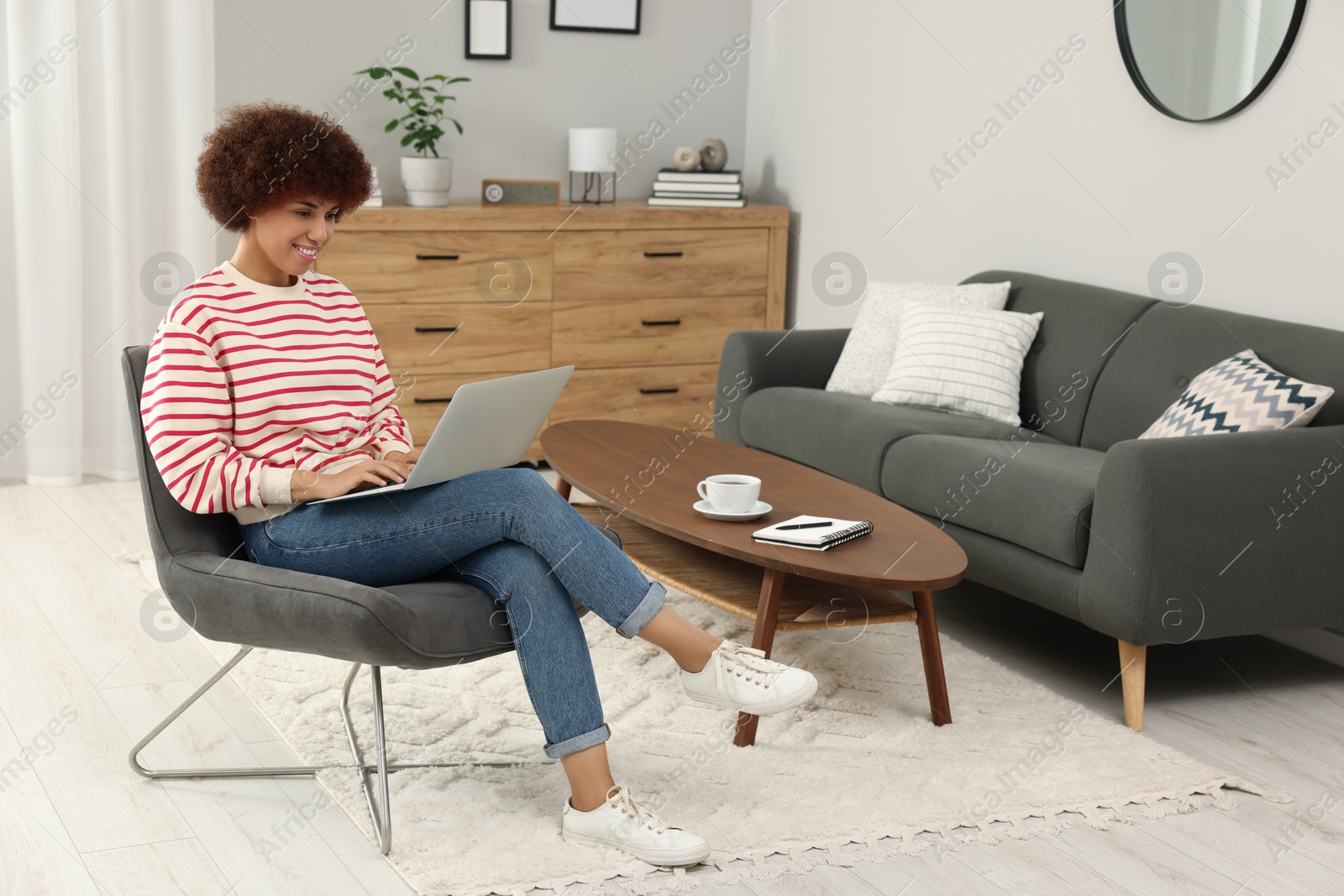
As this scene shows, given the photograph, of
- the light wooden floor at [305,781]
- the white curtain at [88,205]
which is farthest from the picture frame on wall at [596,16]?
the light wooden floor at [305,781]

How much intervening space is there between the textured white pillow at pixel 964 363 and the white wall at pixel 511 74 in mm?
1973

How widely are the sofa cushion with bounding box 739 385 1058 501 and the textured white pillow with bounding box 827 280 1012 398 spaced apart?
2.9 inches

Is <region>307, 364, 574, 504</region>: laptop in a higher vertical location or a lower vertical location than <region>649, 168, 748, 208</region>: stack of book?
lower

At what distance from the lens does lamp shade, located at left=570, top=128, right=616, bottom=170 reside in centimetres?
480

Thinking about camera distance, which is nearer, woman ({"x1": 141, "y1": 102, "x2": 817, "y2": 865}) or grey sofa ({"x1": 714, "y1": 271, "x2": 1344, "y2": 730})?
woman ({"x1": 141, "y1": 102, "x2": 817, "y2": 865})

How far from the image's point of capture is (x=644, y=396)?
489 cm

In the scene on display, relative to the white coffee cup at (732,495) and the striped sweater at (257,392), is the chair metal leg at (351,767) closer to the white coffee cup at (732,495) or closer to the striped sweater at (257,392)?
the striped sweater at (257,392)

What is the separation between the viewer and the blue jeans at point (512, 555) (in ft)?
6.58

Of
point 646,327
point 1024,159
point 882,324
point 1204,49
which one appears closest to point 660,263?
point 646,327

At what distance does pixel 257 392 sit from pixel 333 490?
0.69 ft

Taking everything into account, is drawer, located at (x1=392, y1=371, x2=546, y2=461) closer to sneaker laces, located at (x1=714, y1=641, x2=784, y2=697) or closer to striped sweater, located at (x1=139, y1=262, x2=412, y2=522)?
striped sweater, located at (x1=139, y1=262, x2=412, y2=522)

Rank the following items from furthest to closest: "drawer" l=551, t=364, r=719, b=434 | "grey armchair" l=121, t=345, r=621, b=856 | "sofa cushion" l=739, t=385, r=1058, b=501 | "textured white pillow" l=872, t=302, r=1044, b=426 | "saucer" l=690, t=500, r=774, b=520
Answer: "drawer" l=551, t=364, r=719, b=434 → "textured white pillow" l=872, t=302, r=1044, b=426 → "sofa cushion" l=739, t=385, r=1058, b=501 → "saucer" l=690, t=500, r=774, b=520 → "grey armchair" l=121, t=345, r=621, b=856

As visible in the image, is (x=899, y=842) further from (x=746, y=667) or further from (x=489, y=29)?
(x=489, y=29)

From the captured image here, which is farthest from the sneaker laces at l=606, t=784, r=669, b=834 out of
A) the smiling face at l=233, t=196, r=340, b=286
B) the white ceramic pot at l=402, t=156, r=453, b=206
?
the white ceramic pot at l=402, t=156, r=453, b=206
